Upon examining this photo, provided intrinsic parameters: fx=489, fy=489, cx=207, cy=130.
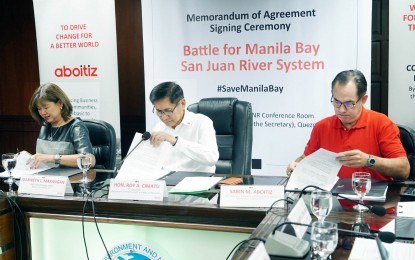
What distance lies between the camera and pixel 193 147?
2537mm

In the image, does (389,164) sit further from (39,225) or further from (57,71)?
(57,71)

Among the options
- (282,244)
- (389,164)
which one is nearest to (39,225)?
(282,244)

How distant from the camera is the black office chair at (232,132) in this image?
108 inches

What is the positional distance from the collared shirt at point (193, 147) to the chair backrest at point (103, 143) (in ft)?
1.09

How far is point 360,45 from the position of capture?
132 inches

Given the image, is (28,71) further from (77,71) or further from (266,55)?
(266,55)

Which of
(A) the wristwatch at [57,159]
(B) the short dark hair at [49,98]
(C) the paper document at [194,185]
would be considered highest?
(B) the short dark hair at [49,98]

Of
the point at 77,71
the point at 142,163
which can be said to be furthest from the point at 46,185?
the point at 77,71

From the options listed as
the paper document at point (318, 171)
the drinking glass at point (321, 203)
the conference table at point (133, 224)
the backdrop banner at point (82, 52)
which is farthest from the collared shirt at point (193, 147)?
the backdrop banner at point (82, 52)

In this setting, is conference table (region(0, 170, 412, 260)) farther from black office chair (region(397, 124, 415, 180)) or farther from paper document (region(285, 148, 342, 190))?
black office chair (region(397, 124, 415, 180))

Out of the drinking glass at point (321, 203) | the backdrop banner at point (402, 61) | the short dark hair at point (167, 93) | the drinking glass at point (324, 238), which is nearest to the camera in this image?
the drinking glass at point (324, 238)

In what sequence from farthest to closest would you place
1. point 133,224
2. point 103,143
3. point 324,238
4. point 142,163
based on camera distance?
point 103,143 < point 142,163 < point 133,224 < point 324,238

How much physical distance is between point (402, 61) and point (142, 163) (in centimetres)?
204

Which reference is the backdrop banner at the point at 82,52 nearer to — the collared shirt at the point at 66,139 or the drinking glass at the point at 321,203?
the collared shirt at the point at 66,139
